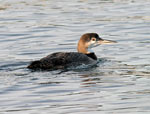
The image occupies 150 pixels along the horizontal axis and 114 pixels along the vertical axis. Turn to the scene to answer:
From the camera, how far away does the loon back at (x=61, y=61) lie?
12320 mm

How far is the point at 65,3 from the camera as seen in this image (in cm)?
2216

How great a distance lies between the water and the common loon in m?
0.24

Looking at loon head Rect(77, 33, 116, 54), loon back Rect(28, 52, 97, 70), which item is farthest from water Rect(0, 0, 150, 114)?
loon head Rect(77, 33, 116, 54)

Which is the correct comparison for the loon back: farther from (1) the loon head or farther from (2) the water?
(1) the loon head

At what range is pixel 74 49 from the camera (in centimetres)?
1566

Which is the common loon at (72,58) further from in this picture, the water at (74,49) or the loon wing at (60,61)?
the water at (74,49)

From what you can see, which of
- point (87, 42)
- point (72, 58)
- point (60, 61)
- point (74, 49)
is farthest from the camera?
point (74, 49)

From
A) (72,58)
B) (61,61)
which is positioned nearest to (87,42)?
(72,58)

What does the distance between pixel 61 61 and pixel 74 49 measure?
2.93 metres

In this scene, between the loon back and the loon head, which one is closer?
the loon back

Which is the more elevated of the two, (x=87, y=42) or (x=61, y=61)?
(x=87, y=42)

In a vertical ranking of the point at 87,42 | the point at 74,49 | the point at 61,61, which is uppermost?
the point at 87,42

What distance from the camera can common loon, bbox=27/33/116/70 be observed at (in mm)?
12365

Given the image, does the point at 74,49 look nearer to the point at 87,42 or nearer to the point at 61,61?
the point at 87,42
